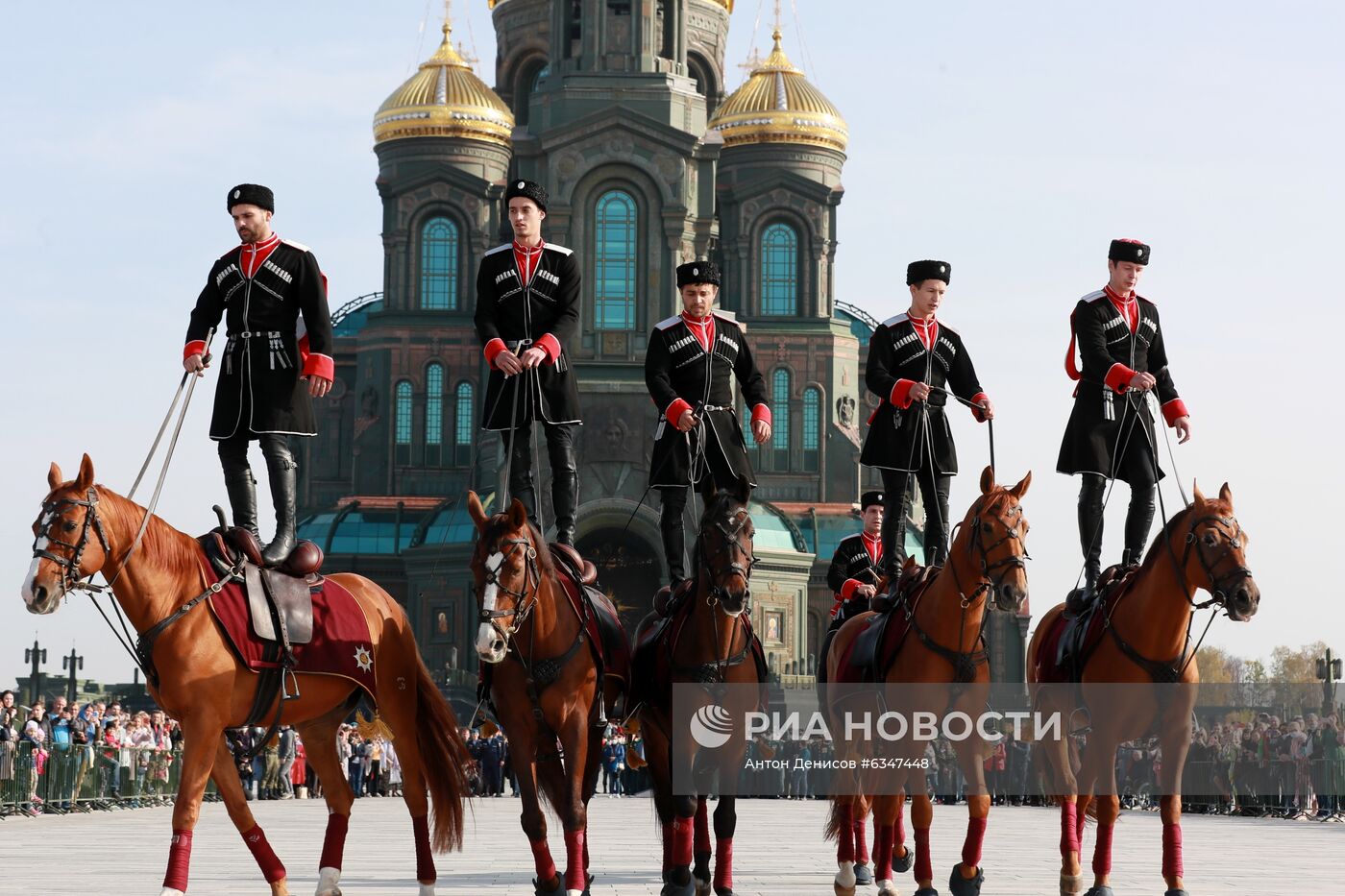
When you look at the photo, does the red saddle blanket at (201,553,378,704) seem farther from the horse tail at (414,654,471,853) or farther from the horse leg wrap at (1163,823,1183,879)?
the horse leg wrap at (1163,823,1183,879)

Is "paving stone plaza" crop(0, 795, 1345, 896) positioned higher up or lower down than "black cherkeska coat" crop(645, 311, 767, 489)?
lower down

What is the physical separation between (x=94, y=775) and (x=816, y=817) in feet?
40.3

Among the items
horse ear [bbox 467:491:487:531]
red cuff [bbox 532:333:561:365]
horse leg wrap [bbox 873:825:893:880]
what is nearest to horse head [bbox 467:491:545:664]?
horse ear [bbox 467:491:487:531]

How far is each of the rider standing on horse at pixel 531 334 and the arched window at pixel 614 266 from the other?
2255 inches

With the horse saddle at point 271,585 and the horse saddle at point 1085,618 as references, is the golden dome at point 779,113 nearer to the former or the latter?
the horse saddle at point 1085,618

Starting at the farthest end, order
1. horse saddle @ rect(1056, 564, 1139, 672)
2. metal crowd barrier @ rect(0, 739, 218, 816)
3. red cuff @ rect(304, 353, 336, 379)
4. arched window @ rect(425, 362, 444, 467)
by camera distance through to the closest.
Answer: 1. arched window @ rect(425, 362, 444, 467)
2. metal crowd barrier @ rect(0, 739, 218, 816)
3. horse saddle @ rect(1056, 564, 1139, 672)
4. red cuff @ rect(304, 353, 336, 379)

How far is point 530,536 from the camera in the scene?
41.4ft

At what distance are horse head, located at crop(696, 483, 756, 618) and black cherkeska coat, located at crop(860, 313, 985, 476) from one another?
9.21 ft

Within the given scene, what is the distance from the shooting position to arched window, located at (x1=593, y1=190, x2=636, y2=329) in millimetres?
72125

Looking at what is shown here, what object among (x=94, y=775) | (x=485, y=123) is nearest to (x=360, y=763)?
(x=94, y=775)

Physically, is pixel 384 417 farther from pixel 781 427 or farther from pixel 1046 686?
pixel 1046 686

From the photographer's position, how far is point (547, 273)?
14.8m

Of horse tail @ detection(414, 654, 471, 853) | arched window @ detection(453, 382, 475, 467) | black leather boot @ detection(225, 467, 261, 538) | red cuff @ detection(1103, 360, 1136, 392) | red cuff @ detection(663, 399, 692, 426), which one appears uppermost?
arched window @ detection(453, 382, 475, 467)

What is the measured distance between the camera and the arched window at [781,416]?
262 feet
